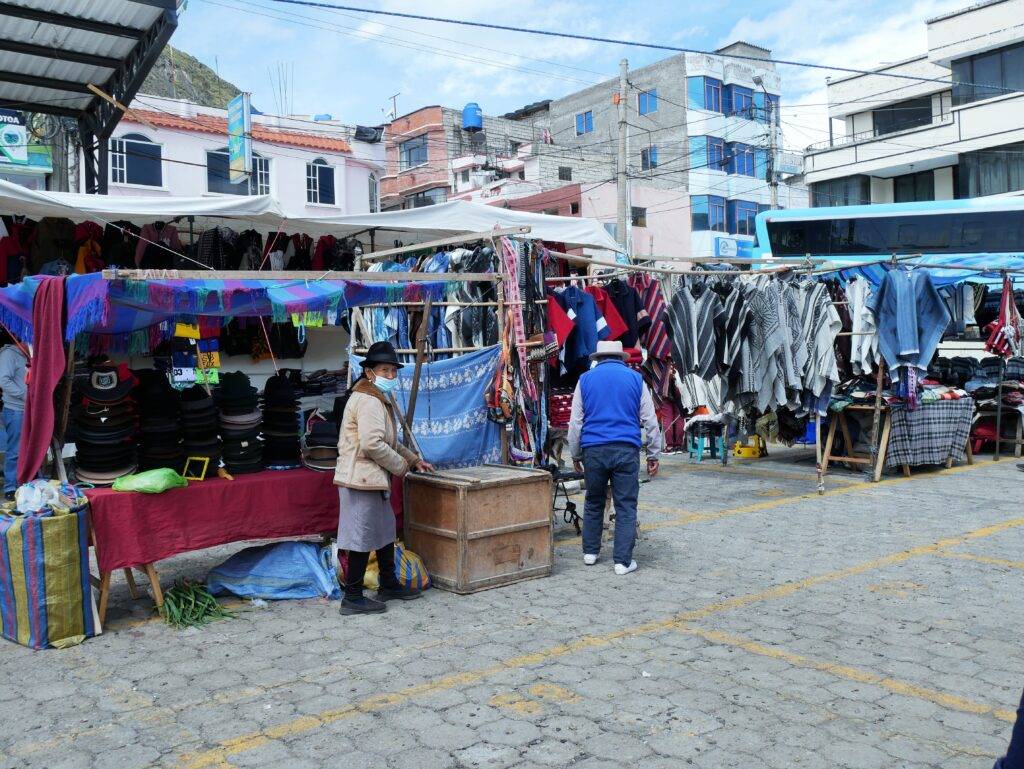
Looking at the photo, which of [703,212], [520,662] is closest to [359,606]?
[520,662]

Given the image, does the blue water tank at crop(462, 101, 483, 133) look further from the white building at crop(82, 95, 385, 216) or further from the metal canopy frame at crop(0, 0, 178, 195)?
the metal canopy frame at crop(0, 0, 178, 195)

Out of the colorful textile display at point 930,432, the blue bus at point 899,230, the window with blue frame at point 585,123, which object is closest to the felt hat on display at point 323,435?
the colorful textile display at point 930,432

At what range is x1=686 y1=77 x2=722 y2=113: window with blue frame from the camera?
42.4 meters

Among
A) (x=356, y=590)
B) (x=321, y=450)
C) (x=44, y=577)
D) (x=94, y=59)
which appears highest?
(x=94, y=59)

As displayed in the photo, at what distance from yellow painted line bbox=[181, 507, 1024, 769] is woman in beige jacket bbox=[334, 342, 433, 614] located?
1.37 m

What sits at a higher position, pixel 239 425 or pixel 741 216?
pixel 741 216

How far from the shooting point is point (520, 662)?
16.0 ft

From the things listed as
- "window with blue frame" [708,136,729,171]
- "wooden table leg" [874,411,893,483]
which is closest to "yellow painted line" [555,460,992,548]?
"wooden table leg" [874,411,893,483]

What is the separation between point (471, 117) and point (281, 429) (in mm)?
42093

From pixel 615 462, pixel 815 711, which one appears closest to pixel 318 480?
pixel 615 462

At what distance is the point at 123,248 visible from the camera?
9578 mm

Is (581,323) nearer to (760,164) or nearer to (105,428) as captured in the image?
(105,428)

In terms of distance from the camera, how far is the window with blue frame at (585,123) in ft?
159

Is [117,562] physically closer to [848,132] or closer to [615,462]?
[615,462]
